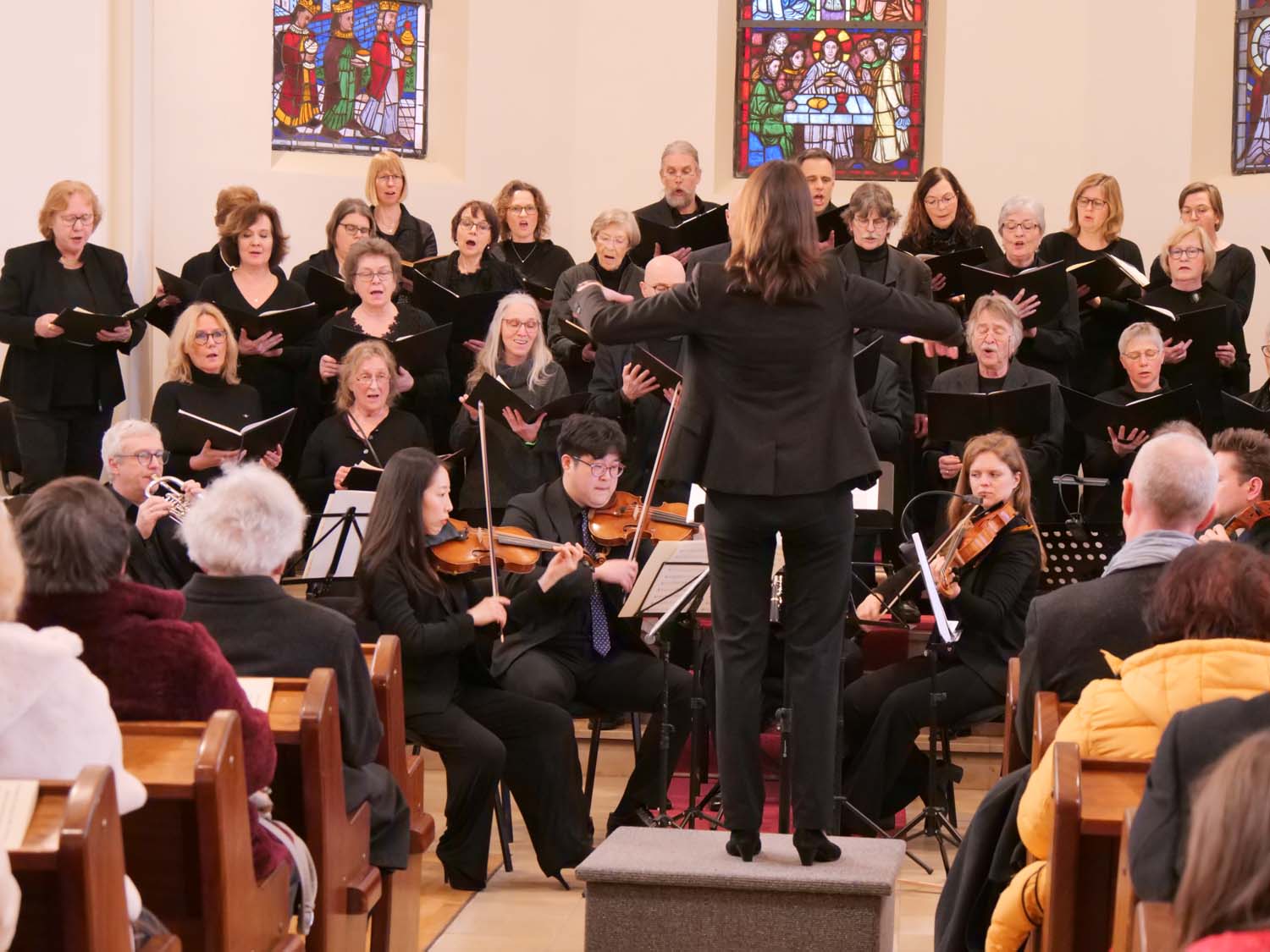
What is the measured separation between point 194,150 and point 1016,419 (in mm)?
5118

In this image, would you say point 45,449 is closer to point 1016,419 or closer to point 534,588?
point 534,588

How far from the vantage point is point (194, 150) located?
9.45 m

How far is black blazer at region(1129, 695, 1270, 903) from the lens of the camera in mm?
2439

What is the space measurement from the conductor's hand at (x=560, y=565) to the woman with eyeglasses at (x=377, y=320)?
184 cm

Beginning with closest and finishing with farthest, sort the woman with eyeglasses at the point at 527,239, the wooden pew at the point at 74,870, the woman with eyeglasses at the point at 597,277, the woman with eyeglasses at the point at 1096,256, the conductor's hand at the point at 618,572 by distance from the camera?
the wooden pew at the point at 74,870, the conductor's hand at the point at 618,572, the woman with eyeglasses at the point at 597,277, the woman with eyeglasses at the point at 1096,256, the woman with eyeglasses at the point at 527,239

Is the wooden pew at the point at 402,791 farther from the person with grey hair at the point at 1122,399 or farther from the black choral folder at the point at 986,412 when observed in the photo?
the person with grey hair at the point at 1122,399

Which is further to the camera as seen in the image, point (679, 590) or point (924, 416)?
point (924, 416)

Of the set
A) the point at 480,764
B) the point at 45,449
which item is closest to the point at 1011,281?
the point at 480,764

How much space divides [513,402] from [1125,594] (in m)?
3.14

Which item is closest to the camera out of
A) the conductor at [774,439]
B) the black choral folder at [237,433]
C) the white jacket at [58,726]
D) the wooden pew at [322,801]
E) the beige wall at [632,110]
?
the white jacket at [58,726]

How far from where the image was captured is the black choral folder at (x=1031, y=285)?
687 centimetres

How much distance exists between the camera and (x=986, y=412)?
6223 mm

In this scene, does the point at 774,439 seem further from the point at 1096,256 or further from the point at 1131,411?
the point at 1096,256

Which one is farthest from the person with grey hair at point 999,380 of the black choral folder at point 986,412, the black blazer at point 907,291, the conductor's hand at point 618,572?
the conductor's hand at point 618,572
